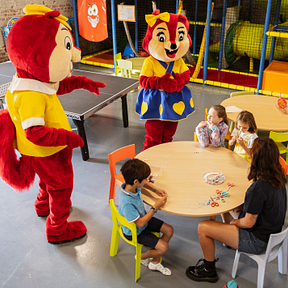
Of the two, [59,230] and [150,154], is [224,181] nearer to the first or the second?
[150,154]

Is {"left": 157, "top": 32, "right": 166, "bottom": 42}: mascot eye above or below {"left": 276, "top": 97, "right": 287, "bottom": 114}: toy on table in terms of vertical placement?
above

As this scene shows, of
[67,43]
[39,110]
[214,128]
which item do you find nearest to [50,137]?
[39,110]

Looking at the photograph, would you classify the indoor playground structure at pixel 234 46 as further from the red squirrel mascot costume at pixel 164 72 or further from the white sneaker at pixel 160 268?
the white sneaker at pixel 160 268

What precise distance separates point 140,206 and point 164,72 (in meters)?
1.77

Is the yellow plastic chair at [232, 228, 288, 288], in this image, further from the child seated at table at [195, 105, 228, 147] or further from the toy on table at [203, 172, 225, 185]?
the child seated at table at [195, 105, 228, 147]

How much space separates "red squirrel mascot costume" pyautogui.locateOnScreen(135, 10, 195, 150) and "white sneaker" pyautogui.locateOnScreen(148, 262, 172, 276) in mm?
1652

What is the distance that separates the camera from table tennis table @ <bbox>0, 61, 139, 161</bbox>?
4.21m

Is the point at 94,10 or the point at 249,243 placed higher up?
the point at 94,10

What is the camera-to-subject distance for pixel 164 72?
359 centimetres

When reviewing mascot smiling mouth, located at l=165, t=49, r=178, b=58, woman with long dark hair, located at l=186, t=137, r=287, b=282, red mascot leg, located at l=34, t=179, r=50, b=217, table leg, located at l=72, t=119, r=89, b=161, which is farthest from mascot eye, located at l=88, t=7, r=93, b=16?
woman with long dark hair, located at l=186, t=137, r=287, b=282

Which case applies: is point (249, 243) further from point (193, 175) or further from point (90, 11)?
point (90, 11)

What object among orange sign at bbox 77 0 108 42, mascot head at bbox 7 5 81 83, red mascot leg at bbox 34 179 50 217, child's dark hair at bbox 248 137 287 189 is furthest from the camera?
orange sign at bbox 77 0 108 42

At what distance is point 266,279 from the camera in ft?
8.51

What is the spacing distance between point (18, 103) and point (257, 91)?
5.37 metres
